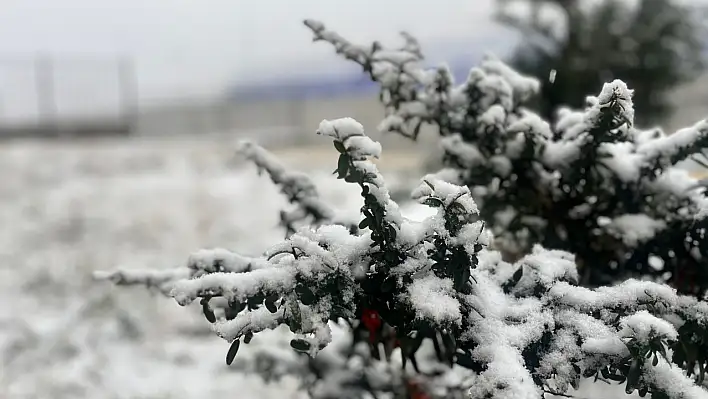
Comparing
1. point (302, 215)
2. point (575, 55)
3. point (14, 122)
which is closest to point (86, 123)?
point (14, 122)

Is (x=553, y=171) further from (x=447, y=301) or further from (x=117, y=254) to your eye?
(x=117, y=254)

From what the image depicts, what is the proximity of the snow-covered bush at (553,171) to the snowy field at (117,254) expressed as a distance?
353mm

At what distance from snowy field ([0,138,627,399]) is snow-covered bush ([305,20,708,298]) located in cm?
35

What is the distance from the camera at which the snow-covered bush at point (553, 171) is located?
1.67m

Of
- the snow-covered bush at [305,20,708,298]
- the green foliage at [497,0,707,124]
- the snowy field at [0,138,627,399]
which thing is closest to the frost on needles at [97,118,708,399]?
the snow-covered bush at [305,20,708,298]

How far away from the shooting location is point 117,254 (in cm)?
580

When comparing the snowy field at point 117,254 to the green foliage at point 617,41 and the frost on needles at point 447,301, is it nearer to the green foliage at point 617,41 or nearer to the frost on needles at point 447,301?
the frost on needles at point 447,301

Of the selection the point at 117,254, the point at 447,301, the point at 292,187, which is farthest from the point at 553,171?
the point at 117,254

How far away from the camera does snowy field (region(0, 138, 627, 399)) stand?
3594mm

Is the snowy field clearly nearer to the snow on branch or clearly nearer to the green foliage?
the snow on branch

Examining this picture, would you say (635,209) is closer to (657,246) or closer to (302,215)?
(657,246)

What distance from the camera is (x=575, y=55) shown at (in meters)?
5.99

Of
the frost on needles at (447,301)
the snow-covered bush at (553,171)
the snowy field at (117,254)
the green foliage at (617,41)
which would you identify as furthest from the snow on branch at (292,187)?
the green foliage at (617,41)

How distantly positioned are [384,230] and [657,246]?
36.9 inches
